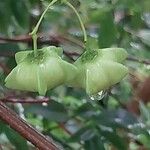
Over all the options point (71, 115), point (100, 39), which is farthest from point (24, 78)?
point (71, 115)

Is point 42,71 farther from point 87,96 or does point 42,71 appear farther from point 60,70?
point 87,96

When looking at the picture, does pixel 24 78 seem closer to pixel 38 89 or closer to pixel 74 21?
pixel 38 89

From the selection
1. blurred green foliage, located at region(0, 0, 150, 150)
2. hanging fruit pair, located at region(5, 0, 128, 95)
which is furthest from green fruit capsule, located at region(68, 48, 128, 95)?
blurred green foliage, located at region(0, 0, 150, 150)

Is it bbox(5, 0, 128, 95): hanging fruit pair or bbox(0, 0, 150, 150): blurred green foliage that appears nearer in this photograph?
bbox(5, 0, 128, 95): hanging fruit pair

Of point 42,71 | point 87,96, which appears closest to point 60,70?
point 42,71

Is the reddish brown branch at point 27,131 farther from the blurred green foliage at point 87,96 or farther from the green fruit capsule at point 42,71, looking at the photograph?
the blurred green foliage at point 87,96

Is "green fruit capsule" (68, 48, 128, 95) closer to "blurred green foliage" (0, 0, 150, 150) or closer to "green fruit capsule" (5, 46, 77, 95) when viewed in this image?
"green fruit capsule" (5, 46, 77, 95)

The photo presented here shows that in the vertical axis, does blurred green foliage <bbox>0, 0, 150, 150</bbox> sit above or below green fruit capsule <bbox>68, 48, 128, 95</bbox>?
below
